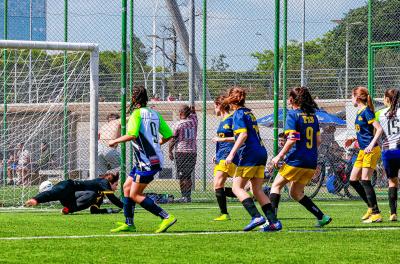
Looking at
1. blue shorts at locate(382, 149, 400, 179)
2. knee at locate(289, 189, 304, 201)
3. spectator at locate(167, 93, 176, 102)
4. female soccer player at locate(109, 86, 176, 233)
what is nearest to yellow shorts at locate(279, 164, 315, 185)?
knee at locate(289, 189, 304, 201)

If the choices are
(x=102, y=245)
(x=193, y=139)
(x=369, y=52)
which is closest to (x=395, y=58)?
(x=369, y=52)

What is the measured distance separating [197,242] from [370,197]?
4.45 m

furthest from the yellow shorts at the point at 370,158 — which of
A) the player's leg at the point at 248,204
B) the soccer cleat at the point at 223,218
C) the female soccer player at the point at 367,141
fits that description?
the player's leg at the point at 248,204

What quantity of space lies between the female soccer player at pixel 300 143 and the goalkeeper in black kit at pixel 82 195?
3892 millimetres

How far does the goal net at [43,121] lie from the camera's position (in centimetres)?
1922

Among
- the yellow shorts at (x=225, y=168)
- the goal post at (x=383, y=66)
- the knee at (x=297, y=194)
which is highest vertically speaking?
the goal post at (x=383, y=66)

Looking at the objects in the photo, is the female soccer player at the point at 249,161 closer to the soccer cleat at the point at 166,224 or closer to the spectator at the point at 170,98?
the soccer cleat at the point at 166,224

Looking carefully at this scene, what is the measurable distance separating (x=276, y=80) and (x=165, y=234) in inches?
329

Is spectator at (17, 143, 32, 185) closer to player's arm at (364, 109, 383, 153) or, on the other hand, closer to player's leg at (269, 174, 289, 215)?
player's leg at (269, 174, 289, 215)

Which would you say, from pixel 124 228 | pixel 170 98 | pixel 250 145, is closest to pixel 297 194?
pixel 250 145

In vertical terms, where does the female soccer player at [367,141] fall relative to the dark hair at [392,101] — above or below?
below

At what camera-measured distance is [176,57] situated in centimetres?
2352

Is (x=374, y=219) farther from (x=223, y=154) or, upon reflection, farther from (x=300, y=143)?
(x=223, y=154)

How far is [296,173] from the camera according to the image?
42.2 feet
